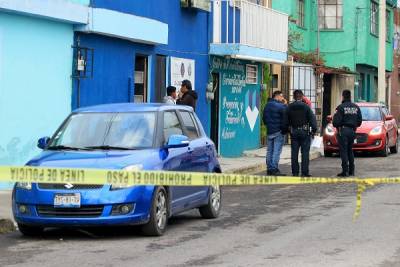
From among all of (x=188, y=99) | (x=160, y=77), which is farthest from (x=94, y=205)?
(x=160, y=77)

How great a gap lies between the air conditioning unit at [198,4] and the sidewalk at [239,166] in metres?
3.93

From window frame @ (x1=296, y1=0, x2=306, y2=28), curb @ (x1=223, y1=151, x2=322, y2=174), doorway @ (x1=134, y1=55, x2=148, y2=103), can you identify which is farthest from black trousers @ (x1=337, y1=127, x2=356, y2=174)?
window frame @ (x1=296, y1=0, x2=306, y2=28)

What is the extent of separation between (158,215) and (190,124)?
194 centimetres

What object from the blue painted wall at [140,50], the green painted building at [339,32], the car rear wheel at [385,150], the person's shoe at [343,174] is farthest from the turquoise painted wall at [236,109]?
the green painted building at [339,32]

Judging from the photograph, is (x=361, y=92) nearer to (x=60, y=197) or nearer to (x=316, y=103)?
(x=316, y=103)

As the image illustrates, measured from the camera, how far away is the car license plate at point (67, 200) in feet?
30.0

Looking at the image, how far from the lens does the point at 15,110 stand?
45.7ft

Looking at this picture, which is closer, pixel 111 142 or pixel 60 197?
pixel 60 197

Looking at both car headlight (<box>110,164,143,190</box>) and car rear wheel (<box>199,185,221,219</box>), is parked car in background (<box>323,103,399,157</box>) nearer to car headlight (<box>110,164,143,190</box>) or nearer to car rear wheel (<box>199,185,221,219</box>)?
car rear wheel (<box>199,185,221,219</box>)

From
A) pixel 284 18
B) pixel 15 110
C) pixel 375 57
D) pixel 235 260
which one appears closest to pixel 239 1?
pixel 284 18

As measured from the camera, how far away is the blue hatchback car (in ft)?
30.2

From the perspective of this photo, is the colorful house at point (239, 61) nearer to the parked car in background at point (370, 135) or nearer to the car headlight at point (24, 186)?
the parked car in background at point (370, 135)

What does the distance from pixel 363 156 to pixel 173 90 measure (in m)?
9.65

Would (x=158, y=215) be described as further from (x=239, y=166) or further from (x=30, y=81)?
(x=239, y=166)
